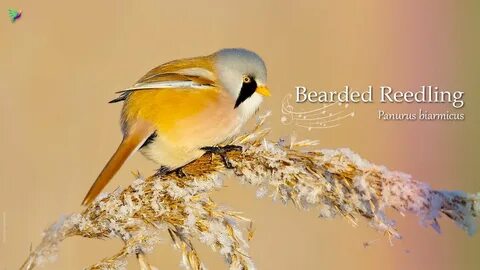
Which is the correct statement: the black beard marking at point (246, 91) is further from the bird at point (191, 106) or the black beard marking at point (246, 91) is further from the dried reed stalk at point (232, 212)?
the dried reed stalk at point (232, 212)

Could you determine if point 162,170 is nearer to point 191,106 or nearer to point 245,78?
point 191,106

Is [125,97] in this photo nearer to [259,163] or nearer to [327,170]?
[259,163]

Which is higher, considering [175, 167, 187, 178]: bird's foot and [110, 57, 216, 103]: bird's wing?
[110, 57, 216, 103]: bird's wing

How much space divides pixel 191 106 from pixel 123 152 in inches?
7.1

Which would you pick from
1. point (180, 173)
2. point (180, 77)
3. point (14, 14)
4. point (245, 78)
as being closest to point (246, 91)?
point (245, 78)

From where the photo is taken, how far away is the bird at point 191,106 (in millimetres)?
1284

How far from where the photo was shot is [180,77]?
4.41ft

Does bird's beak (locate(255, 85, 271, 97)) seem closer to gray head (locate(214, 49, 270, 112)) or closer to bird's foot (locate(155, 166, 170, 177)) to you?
gray head (locate(214, 49, 270, 112))

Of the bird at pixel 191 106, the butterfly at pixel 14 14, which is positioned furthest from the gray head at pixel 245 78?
the butterfly at pixel 14 14

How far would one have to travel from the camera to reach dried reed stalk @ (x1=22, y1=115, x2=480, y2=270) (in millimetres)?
949

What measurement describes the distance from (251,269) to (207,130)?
0.36m

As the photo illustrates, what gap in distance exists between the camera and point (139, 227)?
1.06m

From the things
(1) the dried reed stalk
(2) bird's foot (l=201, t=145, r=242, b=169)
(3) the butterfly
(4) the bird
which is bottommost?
(1) the dried reed stalk

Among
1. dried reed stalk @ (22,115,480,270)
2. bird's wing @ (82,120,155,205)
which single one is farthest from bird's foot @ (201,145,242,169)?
bird's wing @ (82,120,155,205)
